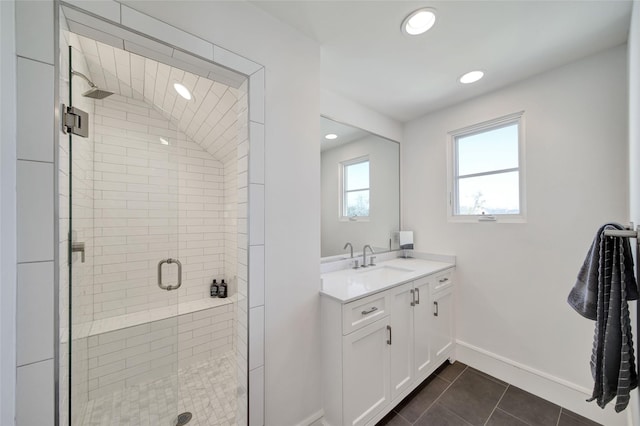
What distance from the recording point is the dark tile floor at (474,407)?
160cm

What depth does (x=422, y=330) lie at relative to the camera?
1911mm

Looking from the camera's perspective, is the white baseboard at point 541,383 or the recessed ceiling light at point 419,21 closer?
the recessed ceiling light at point 419,21

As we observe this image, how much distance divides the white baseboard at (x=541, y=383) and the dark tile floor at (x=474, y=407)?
0.16 ft

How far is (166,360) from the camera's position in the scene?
1.76 m

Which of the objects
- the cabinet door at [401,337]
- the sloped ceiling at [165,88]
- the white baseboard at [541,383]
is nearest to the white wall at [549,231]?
the white baseboard at [541,383]

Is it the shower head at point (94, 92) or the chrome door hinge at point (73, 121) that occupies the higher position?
the shower head at point (94, 92)

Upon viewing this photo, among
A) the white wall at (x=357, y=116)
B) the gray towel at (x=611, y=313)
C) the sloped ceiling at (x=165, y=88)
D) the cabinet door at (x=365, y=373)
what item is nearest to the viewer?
the gray towel at (x=611, y=313)

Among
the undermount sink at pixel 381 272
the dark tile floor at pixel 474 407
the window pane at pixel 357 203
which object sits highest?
the window pane at pixel 357 203

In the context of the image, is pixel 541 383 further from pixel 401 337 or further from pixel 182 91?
pixel 182 91

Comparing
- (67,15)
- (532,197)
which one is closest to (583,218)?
(532,197)

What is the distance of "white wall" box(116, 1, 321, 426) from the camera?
50.9 inches

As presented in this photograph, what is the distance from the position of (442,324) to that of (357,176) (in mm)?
1609

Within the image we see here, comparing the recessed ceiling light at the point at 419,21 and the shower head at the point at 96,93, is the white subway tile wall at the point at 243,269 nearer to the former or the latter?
→ the shower head at the point at 96,93

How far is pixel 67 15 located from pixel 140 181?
1133 millimetres
